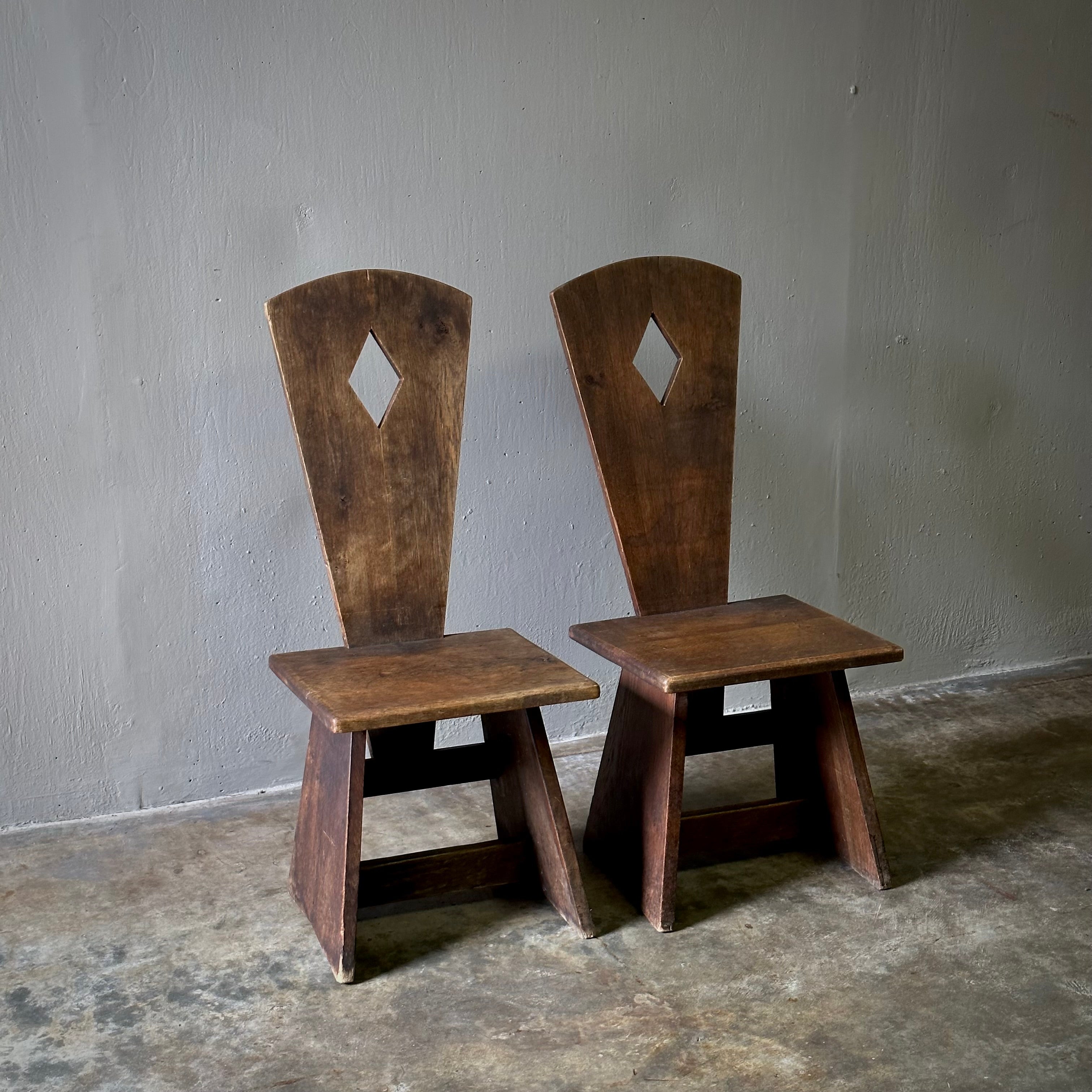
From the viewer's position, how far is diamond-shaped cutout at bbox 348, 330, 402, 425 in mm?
2740

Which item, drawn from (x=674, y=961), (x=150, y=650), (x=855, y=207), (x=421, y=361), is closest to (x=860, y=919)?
(x=674, y=961)

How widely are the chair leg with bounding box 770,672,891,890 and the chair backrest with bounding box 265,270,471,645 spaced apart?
74 cm

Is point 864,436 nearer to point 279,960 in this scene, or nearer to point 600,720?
point 600,720

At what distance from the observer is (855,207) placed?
10.4ft

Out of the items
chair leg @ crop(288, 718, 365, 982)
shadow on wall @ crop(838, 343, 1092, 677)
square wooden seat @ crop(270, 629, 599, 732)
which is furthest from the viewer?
shadow on wall @ crop(838, 343, 1092, 677)

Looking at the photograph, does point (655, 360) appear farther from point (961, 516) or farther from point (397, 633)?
point (961, 516)

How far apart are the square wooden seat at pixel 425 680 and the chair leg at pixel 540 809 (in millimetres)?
86

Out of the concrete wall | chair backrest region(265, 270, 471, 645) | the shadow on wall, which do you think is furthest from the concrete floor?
the shadow on wall

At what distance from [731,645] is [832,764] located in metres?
0.37

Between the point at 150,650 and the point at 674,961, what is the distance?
1.33m

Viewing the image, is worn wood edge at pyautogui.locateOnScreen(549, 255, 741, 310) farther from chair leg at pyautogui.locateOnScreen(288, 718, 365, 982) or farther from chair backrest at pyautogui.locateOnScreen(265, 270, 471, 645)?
chair leg at pyautogui.locateOnScreen(288, 718, 365, 982)

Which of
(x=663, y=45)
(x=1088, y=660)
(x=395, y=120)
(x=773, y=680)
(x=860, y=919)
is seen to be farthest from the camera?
(x=1088, y=660)

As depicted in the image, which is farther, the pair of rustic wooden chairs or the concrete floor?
the pair of rustic wooden chairs

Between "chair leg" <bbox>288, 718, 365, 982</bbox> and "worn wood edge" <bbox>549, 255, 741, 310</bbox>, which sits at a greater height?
"worn wood edge" <bbox>549, 255, 741, 310</bbox>
